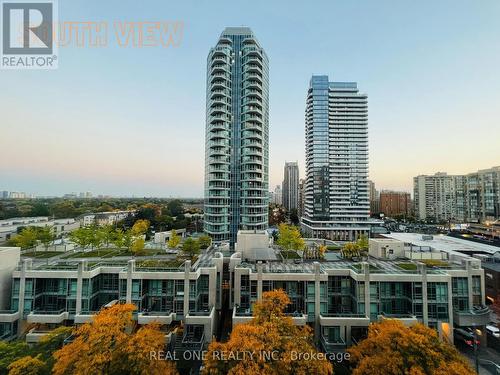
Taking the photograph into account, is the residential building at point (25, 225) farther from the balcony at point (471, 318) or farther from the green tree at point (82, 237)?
the balcony at point (471, 318)

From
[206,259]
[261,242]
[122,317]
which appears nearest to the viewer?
[122,317]

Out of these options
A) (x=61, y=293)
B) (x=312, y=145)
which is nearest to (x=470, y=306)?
(x=61, y=293)

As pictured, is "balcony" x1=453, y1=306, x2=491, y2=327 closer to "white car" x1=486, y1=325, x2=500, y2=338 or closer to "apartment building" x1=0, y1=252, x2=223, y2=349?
"white car" x1=486, y1=325, x2=500, y2=338

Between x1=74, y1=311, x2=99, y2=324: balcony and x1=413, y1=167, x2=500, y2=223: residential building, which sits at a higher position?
x1=413, y1=167, x2=500, y2=223: residential building

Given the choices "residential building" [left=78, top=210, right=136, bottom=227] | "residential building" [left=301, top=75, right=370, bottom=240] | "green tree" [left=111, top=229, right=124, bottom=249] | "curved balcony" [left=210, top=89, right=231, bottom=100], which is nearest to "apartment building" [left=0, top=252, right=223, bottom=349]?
"green tree" [left=111, top=229, right=124, bottom=249]

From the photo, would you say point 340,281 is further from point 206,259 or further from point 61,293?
point 61,293

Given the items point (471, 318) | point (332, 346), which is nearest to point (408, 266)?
point (471, 318)
